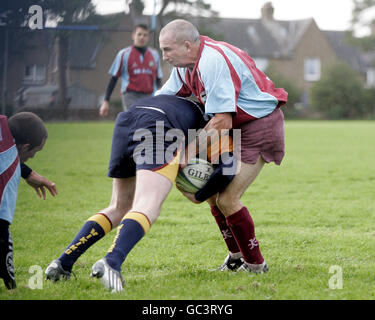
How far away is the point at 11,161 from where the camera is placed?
144 inches

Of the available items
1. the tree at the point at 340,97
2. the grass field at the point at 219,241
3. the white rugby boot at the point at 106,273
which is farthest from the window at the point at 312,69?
the white rugby boot at the point at 106,273

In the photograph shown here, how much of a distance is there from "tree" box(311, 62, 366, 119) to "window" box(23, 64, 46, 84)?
1414 inches

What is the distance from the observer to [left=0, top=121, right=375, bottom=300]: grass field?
144 inches

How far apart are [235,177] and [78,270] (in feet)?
→ 4.56

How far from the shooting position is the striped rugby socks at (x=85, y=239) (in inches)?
152

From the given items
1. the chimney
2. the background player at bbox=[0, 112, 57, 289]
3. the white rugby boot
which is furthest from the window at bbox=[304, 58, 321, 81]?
the white rugby boot

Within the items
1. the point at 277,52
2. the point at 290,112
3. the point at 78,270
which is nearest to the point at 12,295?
the point at 78,270

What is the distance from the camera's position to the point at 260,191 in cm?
817

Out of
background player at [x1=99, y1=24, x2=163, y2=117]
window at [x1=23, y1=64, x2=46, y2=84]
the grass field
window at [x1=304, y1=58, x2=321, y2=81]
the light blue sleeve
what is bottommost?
the grass field

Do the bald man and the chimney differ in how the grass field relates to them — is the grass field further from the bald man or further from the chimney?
the chimney

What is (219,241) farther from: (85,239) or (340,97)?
(340,97)

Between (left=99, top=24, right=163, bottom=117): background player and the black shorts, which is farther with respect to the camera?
(left=99, top=24, right=163, bottom=117): background player

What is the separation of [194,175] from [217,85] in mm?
667

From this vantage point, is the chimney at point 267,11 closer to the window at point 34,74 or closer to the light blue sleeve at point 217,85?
the window at point 34,74
